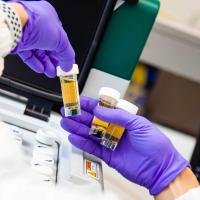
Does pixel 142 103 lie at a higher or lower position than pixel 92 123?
lower

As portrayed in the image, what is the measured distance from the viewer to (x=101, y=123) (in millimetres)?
1024

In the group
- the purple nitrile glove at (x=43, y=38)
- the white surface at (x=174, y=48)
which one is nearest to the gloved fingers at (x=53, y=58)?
the purple nitrile glove at (x=43, y=38)

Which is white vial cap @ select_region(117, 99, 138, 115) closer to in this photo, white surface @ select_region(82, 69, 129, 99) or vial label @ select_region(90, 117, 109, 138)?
vial label @ select_region(90, 117, 109, 138)

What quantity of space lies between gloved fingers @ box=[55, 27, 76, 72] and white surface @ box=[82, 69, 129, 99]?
0.23 metres

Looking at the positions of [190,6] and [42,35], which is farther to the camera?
[190,6]

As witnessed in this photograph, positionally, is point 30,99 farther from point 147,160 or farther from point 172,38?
point 172,38

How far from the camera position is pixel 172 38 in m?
1.74

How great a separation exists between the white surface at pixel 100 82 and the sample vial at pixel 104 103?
17 cm

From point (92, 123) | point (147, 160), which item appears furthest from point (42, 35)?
point (147, 160)

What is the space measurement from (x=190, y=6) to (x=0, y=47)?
4.72ft

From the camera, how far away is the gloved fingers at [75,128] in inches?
42.6

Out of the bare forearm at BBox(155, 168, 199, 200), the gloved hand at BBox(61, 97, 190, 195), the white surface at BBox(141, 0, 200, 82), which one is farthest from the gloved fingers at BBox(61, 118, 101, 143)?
the white surface at BBox(141, 0, 200, 82)

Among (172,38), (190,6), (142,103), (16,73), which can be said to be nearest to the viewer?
(16,73)

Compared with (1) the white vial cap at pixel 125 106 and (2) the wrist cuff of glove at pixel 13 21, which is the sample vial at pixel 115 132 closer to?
(1) the white vial cap at pixel 125 106
